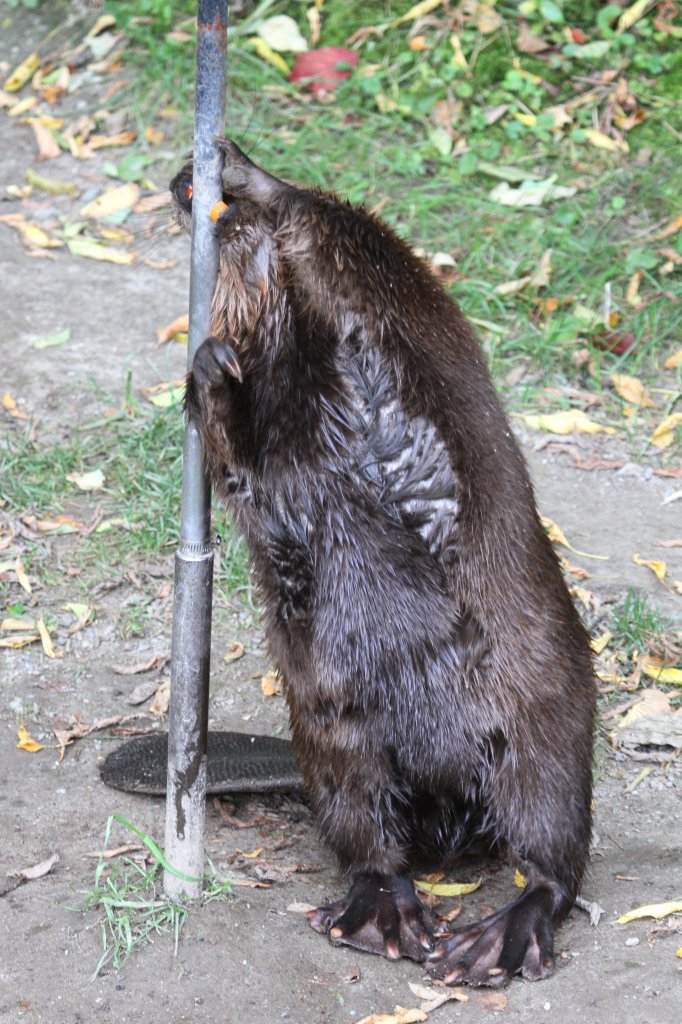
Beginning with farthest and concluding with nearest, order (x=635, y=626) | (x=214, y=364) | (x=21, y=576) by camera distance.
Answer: (x=21, y=576), (x=635, y=626), (x=214, y=364)

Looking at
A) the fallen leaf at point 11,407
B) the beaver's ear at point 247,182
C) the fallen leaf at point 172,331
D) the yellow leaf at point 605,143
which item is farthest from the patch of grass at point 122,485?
the yellow leaf at point 605,143

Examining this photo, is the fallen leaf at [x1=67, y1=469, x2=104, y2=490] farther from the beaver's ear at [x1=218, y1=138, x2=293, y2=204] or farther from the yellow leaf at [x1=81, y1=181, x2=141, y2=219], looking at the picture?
the beaver's ear at [x1=218, y1=138, x2=293, y2=204]

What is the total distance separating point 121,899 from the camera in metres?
2.77

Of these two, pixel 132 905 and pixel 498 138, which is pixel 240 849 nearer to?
pixel 132 905

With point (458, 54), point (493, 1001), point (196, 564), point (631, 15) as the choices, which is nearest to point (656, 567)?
point (493, 1001)

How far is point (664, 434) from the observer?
16.3 feet

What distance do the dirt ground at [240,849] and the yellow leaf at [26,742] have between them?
0.03 meters

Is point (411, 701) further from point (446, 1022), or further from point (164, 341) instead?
point (164, 341)

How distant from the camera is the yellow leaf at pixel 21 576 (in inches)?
163

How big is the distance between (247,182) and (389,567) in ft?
2.65

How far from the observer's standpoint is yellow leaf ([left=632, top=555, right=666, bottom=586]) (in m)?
4.24

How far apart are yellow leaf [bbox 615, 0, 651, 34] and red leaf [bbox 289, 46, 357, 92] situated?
4.25 feet

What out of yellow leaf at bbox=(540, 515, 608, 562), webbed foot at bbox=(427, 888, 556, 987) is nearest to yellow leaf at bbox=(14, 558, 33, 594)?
yellow leaf at bbox=(540, 515, 608, 562)

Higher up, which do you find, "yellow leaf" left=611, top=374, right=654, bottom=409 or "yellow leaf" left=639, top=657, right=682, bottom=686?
"yellow leaf" left=611, top=374, right=654, bottom=409
